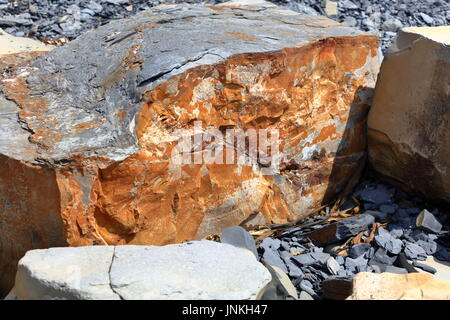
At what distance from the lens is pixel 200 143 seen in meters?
2.77

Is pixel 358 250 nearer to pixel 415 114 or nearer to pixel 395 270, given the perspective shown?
pixel 395 270

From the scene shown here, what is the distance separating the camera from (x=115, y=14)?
6160mm

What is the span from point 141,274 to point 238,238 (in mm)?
738

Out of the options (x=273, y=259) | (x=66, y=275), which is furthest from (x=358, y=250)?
(x=66, y=275)

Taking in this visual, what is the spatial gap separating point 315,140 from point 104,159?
1287 mm

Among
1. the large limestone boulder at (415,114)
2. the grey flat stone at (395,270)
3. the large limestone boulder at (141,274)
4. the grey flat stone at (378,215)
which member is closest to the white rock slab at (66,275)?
the large limestone boulder at (141,274)

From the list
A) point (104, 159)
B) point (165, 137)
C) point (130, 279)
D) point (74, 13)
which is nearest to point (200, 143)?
point (165, 137)

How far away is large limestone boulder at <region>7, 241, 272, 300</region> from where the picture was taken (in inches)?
77.9

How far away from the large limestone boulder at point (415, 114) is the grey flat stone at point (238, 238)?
3.63 feet

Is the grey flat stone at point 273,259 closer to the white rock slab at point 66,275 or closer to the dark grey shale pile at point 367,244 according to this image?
the dark grey shale pile at point 367,244

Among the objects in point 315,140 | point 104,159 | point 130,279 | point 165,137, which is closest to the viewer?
point 130,279

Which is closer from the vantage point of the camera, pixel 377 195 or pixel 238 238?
pixel 238 238

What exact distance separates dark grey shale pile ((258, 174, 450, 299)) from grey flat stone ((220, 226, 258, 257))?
18cm

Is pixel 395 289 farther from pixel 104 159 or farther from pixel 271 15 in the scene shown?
pixel 271 15
